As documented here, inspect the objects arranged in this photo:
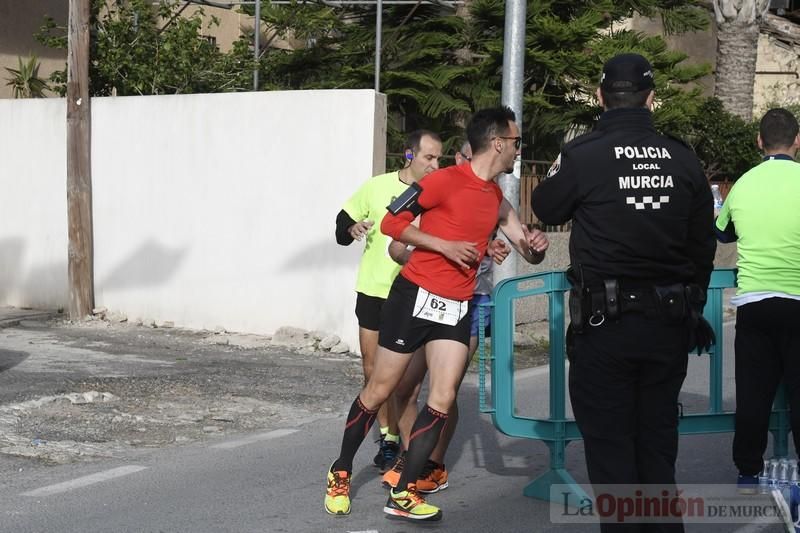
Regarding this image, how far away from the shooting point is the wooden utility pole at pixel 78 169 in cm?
1328

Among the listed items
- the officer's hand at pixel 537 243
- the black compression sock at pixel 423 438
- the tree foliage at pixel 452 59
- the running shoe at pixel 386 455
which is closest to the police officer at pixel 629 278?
the officer's hand at pixel 537 243

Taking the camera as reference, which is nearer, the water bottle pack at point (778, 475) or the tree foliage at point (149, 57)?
the water bottle pack at point (778, 475)

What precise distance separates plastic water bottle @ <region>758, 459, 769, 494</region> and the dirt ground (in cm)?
335

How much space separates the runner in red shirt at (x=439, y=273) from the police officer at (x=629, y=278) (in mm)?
1215

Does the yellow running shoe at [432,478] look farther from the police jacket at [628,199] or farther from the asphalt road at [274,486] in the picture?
the police jacket at [628,199]

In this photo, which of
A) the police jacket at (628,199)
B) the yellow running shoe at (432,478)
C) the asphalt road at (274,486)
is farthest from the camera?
the yellow running shoe at (432,478)

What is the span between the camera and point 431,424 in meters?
5.72

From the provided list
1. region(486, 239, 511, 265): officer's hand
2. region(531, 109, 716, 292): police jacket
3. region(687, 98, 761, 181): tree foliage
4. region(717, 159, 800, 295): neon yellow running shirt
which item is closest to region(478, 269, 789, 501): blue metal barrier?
region(486, 239, 511, 265): officer's hand

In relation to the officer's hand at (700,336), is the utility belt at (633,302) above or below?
above

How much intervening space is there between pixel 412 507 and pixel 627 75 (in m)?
2.36

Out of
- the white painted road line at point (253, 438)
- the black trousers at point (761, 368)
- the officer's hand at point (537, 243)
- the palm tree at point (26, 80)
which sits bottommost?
the white painted road line at point (253, 438)

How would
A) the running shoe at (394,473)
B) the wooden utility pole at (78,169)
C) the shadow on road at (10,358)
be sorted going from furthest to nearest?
the wooden utility pole at (78,169), the shadow on road at (10,358), the running shoe at (394,473)

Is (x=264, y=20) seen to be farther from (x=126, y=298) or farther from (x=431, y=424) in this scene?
(x=431, y=424)

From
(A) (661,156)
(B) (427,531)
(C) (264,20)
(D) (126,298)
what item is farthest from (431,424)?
(C) (264,20)
